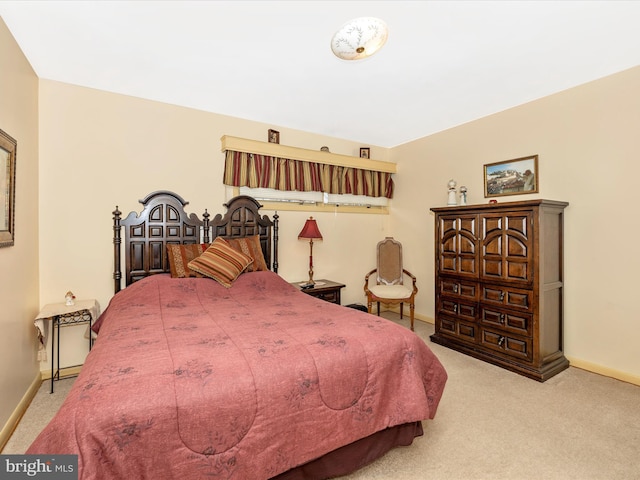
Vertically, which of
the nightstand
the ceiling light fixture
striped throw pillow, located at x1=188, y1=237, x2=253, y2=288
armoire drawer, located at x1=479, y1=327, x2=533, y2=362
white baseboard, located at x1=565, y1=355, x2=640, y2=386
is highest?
the ceiling light fixture

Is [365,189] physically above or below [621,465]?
above

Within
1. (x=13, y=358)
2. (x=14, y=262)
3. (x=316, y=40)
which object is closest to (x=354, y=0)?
(x=316, y=40)

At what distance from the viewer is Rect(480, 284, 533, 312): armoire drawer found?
2947 millimetres

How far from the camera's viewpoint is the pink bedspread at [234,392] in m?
1.11

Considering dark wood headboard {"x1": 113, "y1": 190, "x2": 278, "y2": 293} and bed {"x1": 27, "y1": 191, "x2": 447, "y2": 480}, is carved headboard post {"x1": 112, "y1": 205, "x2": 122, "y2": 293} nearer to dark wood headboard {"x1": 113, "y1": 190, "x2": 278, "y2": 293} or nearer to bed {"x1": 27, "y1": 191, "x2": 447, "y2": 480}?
dark wood headboard {"x1": 113, "y1": 190, "x2": 278, "y2": 293}

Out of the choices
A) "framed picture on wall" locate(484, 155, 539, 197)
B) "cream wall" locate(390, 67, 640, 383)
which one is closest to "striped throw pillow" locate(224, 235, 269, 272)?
"framed picture on wall" locate(484, 155, 539, 197)

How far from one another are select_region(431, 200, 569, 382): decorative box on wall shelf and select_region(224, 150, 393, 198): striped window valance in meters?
1.50

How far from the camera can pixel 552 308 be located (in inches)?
121

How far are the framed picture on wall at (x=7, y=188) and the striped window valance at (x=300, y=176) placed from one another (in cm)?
181

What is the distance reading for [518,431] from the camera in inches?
82.5

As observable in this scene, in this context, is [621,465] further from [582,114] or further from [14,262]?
[14,262]

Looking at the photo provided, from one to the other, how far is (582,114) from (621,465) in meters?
2.90

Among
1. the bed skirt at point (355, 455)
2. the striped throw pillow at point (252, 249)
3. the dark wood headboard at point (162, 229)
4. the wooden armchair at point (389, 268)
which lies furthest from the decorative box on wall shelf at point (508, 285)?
the dark wood headboard at point (162, 229)

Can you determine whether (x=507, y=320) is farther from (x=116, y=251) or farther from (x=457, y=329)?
(x=116, y=251)
